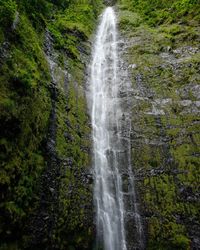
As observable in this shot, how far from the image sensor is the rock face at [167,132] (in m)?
7.76

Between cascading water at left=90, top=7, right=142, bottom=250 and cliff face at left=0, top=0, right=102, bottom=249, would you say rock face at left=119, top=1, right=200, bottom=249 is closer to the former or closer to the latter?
cascading water at left=90, top=7, right=142, bottom=250

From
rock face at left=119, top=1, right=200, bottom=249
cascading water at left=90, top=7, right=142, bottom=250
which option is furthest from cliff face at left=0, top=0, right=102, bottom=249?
rock face at left=119, top=1, right=200, bottom=249

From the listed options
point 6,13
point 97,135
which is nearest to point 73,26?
point 97,135

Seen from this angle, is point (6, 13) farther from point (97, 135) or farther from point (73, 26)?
point (73, 26)

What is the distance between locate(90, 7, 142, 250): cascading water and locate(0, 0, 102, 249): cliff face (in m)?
0.40

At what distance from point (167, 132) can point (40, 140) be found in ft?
14.1

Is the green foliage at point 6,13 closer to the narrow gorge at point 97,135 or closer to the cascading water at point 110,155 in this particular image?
the narrow gorge at point 97,135

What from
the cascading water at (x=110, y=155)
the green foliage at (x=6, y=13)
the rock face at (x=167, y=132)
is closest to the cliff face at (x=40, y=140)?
the green foliage at (x=6, y=13)

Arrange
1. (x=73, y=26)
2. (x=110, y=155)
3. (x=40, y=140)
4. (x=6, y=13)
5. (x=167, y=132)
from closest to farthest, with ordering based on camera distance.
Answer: (x=6, y=13), (x=40, y=140), (x=110, y=155), (x=167, y=132), (x=73, y=26)

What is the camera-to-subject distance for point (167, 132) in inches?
358

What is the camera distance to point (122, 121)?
31.9 feet

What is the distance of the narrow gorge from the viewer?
617 cm

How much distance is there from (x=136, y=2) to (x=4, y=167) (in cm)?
1345

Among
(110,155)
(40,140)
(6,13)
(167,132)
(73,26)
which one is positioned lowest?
(40,140)
